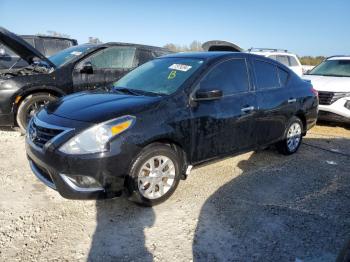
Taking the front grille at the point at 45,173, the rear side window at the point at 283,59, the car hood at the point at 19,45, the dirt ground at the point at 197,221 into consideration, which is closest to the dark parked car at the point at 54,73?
the car hood at the point at 19,45

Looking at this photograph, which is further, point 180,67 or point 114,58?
point 114,58

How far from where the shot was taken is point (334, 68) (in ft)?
28.7

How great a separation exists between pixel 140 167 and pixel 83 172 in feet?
1.83

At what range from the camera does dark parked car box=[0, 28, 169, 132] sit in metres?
5.57

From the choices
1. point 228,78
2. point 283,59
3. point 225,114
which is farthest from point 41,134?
point 283,59

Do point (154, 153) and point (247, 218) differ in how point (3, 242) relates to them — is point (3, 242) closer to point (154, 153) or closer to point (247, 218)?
point (154, 153)

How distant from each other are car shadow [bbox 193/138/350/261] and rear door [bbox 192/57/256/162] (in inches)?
20.7

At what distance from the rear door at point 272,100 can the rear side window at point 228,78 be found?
265 millimetres

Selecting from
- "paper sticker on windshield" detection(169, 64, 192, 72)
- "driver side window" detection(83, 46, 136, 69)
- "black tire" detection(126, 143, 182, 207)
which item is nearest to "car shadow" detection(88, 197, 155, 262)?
"black tire" detection(126, 143, 182, 207)

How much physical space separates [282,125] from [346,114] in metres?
3.01

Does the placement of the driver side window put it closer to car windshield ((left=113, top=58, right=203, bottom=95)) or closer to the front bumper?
car windshield ((left=113, top=58, right=203, bottom=95))

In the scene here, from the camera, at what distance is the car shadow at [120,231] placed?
9.18 ft

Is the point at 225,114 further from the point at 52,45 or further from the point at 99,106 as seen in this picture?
the point at 52,45

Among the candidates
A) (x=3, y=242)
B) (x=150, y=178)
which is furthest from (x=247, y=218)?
(x=3, y=242)
